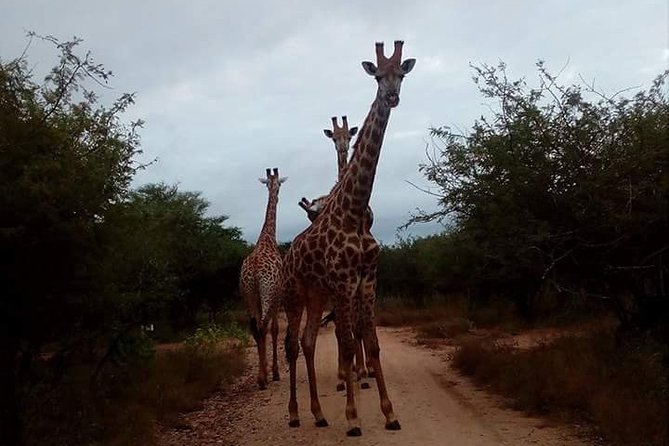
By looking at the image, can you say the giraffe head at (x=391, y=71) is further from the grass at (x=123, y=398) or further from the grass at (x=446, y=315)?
the grass at (x=446, y=315)

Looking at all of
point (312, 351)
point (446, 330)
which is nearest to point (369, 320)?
point (312, 351)

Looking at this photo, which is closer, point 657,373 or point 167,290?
point 657,373

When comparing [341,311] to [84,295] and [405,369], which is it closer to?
[84,295]

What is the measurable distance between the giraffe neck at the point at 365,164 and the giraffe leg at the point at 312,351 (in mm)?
1453

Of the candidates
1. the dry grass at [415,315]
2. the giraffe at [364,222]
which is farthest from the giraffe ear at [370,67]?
the dry grass at [415,315]

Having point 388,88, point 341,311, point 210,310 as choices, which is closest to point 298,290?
point 341,311

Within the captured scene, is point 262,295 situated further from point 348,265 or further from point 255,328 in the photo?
point 348,265

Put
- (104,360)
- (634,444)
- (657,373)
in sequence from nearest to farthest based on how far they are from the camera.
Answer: (634,444)
(657,373)
(104,360)

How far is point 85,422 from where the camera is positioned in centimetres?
824

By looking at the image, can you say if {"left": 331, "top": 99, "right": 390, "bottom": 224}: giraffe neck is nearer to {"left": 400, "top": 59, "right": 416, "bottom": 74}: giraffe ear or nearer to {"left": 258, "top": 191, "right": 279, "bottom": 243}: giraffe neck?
{"left": 400, "top": 59, "right": 416, "bottom": 74}: giraffe ear

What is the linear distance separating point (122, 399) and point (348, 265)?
3884mm

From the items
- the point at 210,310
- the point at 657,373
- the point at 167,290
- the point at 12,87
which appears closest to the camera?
the point at 12,87

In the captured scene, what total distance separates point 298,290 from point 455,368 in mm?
4534

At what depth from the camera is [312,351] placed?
910cm
